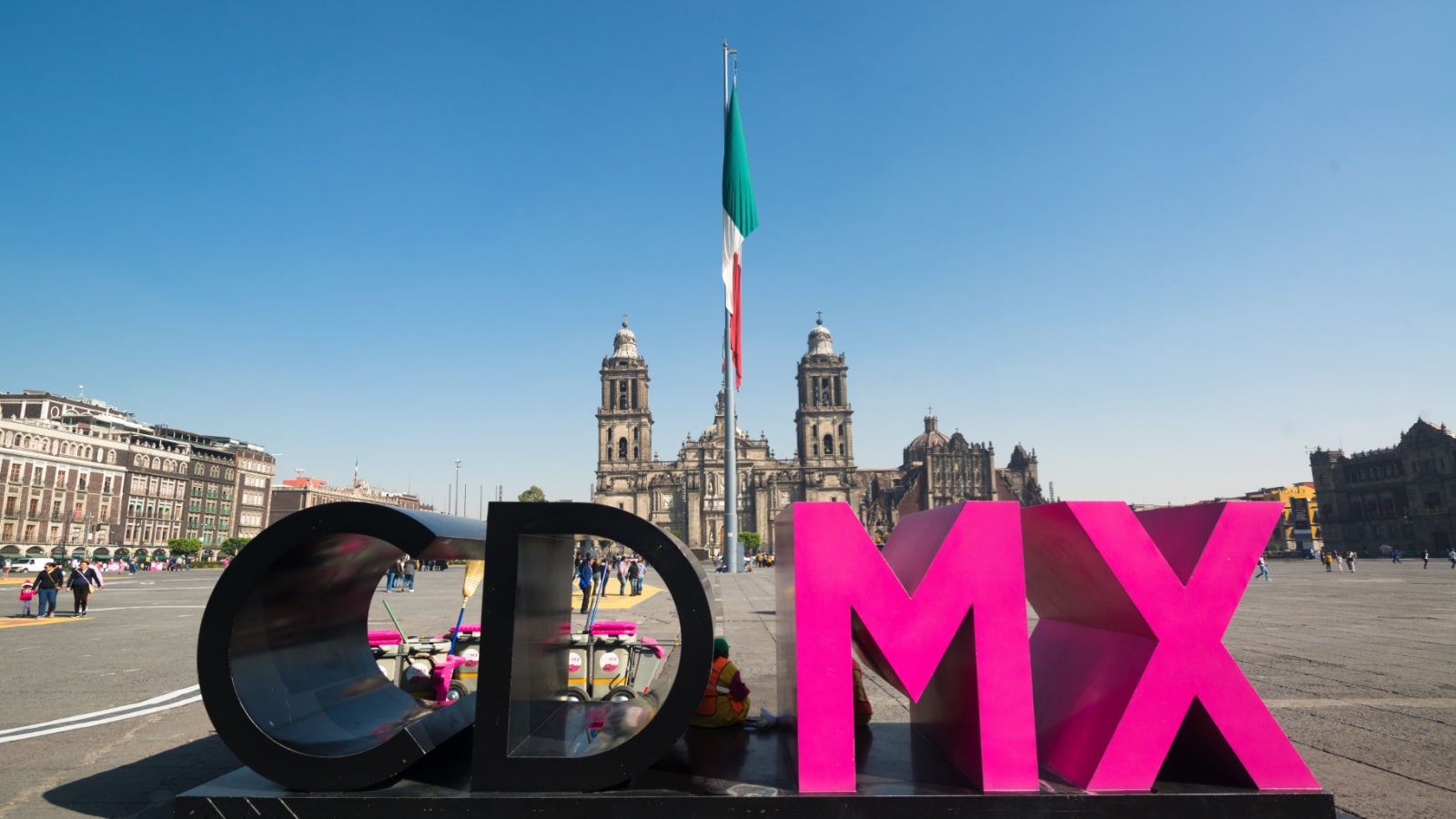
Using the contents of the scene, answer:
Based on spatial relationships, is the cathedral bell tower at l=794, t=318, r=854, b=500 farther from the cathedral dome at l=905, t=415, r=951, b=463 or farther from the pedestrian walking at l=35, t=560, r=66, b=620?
the pedestrian walking at l=35, t=560, r=66, b=620

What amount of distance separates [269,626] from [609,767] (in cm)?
282

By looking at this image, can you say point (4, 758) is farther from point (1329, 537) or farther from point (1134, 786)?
point (1329, 537)

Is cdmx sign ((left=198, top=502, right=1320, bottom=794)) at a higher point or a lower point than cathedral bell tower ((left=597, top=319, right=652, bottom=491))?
lower

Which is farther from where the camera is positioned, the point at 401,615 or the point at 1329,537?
the point at 1329,537

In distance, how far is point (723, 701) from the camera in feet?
20.9

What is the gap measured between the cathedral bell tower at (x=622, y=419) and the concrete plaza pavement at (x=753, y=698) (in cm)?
8132

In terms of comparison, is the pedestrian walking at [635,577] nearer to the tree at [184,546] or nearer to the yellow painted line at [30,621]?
the yellow painted line at [30,621]

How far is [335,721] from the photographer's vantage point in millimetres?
5699

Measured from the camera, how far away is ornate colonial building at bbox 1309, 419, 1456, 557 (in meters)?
71.3

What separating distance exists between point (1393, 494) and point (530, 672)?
3932 inches

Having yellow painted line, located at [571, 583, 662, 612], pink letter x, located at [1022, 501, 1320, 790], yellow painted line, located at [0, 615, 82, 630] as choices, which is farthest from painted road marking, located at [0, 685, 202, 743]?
yellow painted line, located at [0, 615, 82, 630]

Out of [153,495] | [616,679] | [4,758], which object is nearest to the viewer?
[4,758]

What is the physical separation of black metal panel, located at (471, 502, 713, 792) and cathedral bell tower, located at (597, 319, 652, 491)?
96985 mm

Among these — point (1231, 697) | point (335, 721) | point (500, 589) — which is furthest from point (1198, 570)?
point (335, 721)
